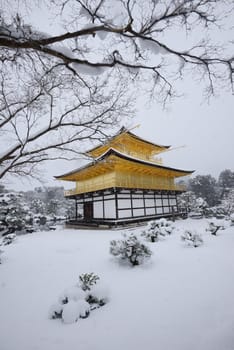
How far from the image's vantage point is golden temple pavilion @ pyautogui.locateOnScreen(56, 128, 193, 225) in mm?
14094

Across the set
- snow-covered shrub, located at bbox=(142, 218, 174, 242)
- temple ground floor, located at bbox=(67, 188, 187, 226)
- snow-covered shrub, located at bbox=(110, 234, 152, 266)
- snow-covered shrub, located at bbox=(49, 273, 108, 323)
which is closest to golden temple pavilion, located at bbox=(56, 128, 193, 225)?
Result: temple ground floor, located at bbox=(67, 188, 187, 226)

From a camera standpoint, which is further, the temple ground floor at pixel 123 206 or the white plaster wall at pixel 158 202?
the white plaster wall at pixel 158 202

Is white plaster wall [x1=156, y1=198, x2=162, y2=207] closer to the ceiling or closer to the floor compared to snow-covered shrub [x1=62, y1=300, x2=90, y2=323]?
closer to the ceiling

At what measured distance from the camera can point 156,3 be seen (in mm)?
3406

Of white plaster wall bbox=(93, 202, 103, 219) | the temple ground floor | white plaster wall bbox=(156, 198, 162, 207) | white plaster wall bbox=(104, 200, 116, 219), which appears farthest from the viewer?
white plaster wall bbox=(156, 198, 162, 207)

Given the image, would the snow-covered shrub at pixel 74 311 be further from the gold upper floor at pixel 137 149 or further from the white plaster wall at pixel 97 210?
the gold upper floor at pixel 137 149

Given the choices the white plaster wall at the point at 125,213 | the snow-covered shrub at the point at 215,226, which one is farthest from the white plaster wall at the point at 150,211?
the snow-covered shrub at the point at 215,226

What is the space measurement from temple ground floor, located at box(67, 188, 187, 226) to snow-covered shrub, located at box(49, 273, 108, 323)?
32.6ft

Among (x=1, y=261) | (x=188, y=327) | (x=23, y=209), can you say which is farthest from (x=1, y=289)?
(x=23, y=209)

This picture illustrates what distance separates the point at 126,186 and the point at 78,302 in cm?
1119

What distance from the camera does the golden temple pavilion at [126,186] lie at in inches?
555

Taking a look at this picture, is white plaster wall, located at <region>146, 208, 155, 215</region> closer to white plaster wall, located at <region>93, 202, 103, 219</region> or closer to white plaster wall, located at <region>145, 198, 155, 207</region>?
white plaster wall, located at <region>145, 198, 155, 207</region>

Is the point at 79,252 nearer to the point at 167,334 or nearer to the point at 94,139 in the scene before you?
the point at 94,139

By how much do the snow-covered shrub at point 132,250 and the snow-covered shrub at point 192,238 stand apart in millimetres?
2410
